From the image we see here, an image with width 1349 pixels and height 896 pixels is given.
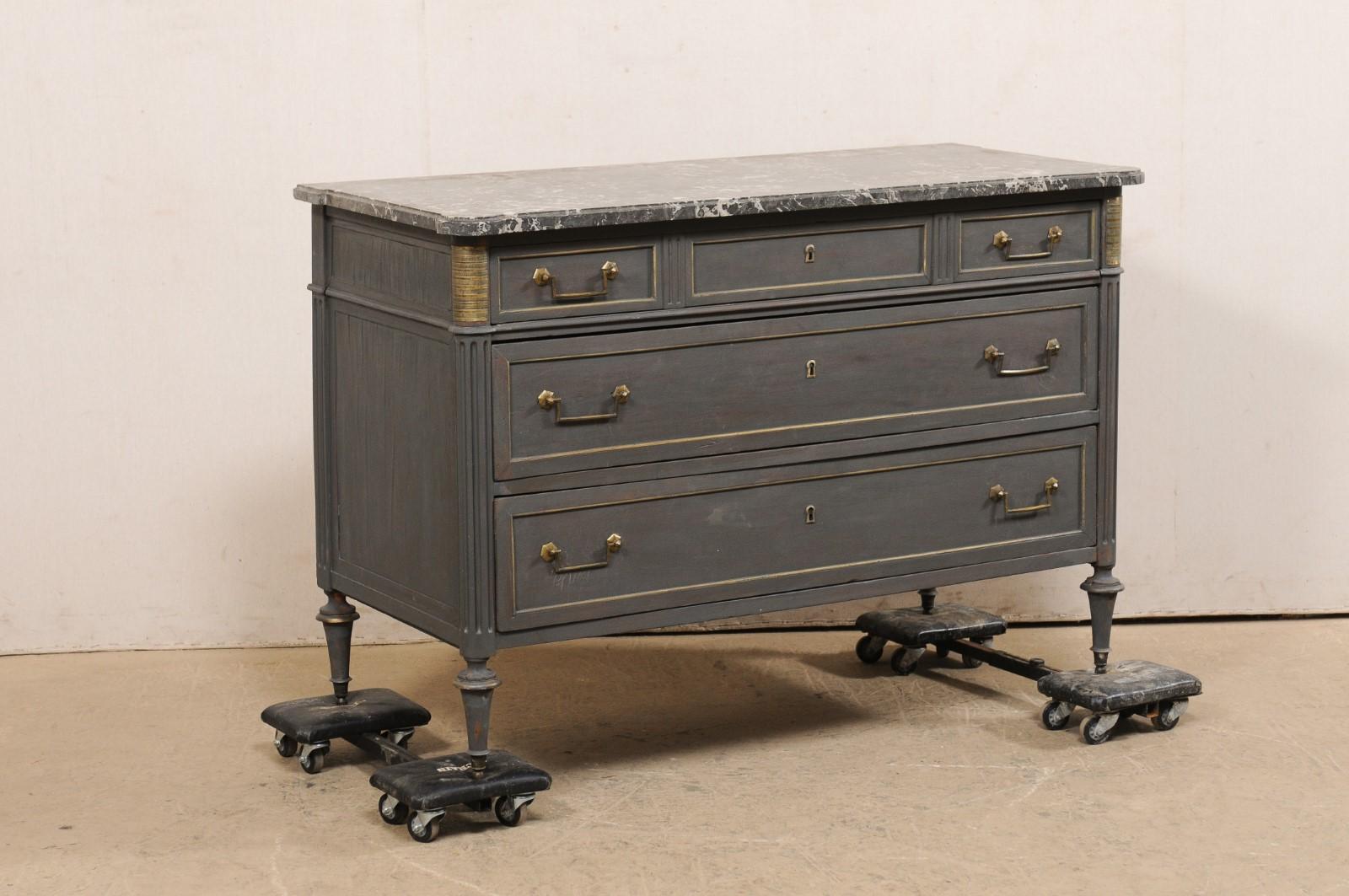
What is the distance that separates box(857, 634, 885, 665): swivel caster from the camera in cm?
558

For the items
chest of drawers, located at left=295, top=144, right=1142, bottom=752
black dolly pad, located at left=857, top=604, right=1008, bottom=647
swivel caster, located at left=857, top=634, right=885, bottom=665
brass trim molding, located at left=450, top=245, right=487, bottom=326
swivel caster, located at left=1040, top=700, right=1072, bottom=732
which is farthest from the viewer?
swivel caster, located at left=857, top=634, right=885, bottom=665

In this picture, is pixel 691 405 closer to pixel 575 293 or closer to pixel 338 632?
pixel 575 293

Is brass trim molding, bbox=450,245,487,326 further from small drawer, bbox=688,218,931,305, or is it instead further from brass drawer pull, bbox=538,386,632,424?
small drawer, bbox=688,218,931,305

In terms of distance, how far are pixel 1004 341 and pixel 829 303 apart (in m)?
0.47

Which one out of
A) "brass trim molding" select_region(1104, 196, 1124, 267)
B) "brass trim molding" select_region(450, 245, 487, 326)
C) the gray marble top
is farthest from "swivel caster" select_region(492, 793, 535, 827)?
"brass trim molding" select_region(1104, 196, 1124, 267)

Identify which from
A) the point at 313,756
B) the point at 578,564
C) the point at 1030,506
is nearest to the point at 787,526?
the point at 578,564

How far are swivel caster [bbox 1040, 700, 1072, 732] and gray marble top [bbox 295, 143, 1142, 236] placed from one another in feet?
3.94

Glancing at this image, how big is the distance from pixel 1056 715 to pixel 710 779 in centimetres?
88

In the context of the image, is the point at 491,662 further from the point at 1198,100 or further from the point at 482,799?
the point at 1198,100

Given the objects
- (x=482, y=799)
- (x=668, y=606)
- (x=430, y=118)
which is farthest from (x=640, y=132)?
(x=482, y=799)

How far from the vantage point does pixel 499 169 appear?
5723 millimetres

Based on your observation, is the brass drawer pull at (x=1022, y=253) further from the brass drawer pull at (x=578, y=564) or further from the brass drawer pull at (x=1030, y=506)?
the brass drawer pull at (x=578, y=564)

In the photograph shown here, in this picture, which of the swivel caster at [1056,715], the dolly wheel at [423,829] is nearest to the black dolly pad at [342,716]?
the dolly wheel at [423,829]

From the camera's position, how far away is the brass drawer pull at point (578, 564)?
434cm
